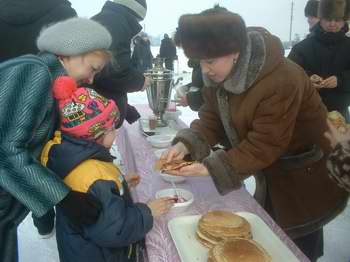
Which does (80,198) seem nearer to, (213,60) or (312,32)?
(213,60)

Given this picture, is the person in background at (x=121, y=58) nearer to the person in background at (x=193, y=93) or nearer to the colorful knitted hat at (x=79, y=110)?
the person in background at (x=193, y=93)

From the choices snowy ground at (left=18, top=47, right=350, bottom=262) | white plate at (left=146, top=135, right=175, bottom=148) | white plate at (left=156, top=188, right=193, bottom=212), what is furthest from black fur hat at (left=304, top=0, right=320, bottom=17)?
white plate at (left=156, top=188, right=193, bottom=212)

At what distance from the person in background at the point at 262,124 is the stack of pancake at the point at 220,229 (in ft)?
0.52

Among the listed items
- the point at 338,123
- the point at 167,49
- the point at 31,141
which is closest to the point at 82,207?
the point at 31,141

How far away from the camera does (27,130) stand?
Answer: 97 cm

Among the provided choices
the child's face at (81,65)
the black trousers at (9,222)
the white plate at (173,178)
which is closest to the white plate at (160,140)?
the white plate at (173,178)

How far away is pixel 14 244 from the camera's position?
124 centimetres

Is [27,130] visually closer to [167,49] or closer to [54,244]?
[54,244]

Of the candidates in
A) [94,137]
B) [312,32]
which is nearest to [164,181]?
[94,137]

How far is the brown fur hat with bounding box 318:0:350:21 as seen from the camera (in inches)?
86.6

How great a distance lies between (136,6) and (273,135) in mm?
1655

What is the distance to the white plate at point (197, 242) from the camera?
0.94 meters

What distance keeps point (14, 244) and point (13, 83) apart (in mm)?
602

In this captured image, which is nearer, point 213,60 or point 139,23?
point 213,60
